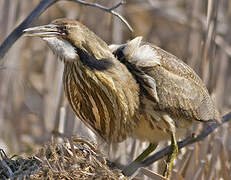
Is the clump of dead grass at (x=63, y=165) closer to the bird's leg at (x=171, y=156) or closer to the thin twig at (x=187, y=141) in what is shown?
the bird's leg at (x=171, y=156)

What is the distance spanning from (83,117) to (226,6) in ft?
8.71

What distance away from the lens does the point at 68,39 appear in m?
2.77

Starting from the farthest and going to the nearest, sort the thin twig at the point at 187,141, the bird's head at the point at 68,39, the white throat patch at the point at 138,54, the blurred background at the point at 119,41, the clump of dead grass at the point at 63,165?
the blurred background at the point at 119,41 < the thin twig at the point at 187,141 < the white throat patch at the point at 138,54 < the bird's head at the point at 68,39 < the clump of dead grass at the point at 63,165

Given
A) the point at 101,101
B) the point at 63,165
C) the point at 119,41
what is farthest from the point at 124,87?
the point at 119,41

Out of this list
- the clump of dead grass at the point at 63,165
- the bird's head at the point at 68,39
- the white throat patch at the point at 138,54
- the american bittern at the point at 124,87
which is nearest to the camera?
the clump of dead grass at the point at 63,165

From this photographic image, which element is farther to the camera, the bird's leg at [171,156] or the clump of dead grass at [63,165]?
the bird's leg at [171,156]

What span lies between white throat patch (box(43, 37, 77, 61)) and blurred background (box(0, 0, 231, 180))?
1.44ft

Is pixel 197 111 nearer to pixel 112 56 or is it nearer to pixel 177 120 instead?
pixel 177 120

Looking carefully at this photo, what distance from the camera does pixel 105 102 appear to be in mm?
3021

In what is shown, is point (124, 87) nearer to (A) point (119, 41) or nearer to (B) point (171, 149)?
(B) point (171, 149)

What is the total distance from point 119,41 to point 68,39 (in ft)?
6.78

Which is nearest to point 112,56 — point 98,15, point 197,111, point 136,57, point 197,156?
point 136,57

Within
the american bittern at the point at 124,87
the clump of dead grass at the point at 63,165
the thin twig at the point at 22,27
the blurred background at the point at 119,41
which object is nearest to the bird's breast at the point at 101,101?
the american bittern at the point at 124,87

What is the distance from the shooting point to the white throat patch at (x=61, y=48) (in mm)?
2730
